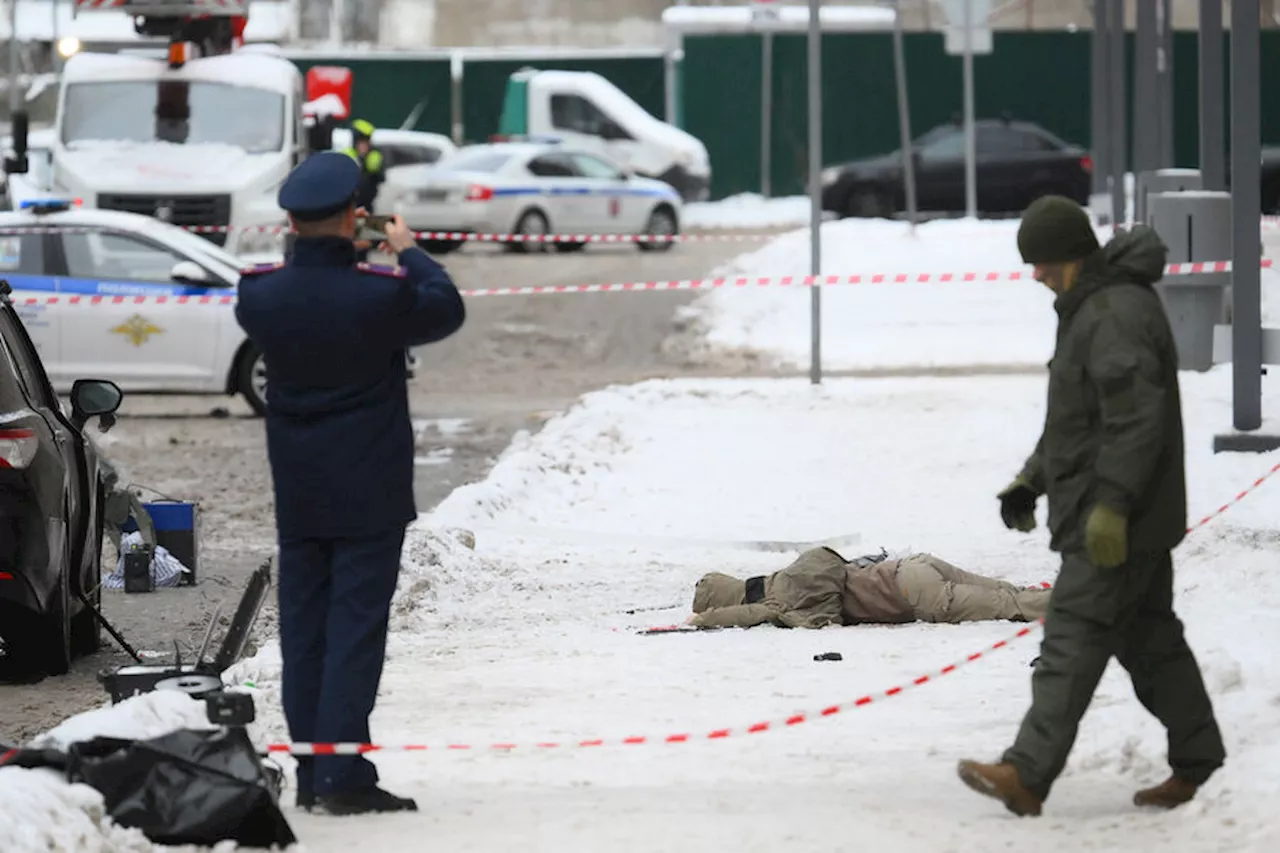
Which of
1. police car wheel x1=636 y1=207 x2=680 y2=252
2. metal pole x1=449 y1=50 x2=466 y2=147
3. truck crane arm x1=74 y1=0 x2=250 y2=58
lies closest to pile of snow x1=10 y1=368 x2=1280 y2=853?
truck crane arm x1=74 y1=0 x2=250 y2=58

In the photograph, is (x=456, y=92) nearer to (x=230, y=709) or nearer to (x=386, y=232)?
(x=386, y=232)

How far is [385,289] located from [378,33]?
59.2 m

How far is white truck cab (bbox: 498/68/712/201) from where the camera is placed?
1622 inches

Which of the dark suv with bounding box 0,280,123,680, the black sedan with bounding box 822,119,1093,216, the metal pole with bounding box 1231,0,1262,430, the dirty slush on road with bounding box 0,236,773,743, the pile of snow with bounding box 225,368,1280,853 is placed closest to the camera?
the pile of snow with bounding box 225,368,1280,853

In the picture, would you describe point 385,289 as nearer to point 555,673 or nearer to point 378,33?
point 555,673

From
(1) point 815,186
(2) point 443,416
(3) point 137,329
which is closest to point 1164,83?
(1) point 815,186

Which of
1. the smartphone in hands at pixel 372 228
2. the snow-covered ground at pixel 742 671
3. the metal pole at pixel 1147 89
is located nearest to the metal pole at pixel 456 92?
the metal pole at pixel 1147 89

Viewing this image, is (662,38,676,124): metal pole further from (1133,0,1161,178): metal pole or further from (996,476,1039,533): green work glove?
(996,476,1039,533): green work glove

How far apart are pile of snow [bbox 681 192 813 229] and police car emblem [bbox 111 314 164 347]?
22231mm

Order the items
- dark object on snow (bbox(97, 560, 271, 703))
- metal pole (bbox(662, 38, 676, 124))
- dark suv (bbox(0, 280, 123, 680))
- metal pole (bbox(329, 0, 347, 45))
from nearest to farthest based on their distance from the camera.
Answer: dark object on snow (bbox(97, 560, 271, 703)), dark suv (bbox(0, 280, 123, 680)), metal pole (bbox(662, 38, 676, 124)), metal pole (bbox(329, 0, 347, 45))

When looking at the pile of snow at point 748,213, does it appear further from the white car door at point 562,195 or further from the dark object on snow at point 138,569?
the dark object on snow at point 138,569

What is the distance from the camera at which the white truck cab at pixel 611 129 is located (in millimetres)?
41188

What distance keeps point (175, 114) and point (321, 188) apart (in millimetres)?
18208

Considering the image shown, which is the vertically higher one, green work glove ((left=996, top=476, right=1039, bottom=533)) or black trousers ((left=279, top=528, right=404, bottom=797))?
green work glove ((left=996, top=476, right=1039, bottom=533))
